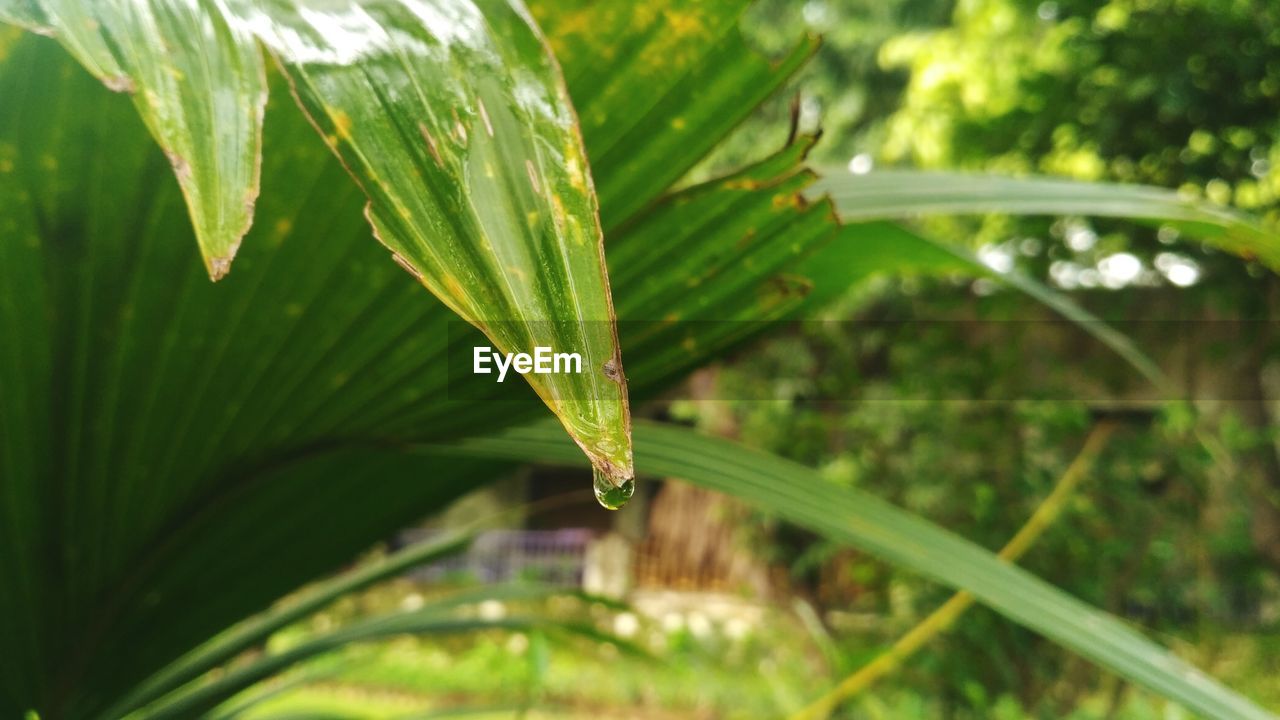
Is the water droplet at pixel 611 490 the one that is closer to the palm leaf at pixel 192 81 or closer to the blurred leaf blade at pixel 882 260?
the palm leaf at pixel 192 81

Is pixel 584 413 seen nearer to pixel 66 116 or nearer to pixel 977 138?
pixel 66 116

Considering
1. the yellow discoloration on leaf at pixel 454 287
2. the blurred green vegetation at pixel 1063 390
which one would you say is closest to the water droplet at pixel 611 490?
the yellow discoloration on leaf at pixel 454 287

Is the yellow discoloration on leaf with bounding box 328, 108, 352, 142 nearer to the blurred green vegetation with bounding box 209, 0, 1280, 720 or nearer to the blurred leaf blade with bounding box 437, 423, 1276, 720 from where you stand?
the blurred leaf blade with bounding box 437, 423, 1276, 720

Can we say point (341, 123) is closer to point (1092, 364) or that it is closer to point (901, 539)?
point (901, 539)

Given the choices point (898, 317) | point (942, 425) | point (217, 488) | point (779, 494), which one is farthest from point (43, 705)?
point (898, 317)

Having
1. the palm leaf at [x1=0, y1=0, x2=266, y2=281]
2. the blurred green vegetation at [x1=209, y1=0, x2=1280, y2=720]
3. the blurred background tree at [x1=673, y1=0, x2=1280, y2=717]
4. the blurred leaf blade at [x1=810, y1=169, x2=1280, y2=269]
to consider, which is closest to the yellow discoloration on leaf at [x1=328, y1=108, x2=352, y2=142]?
the palm leaf at [x1=0, y1=0, x2=266, y2=281]

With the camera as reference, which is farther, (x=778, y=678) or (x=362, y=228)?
(x=778, y=678)
